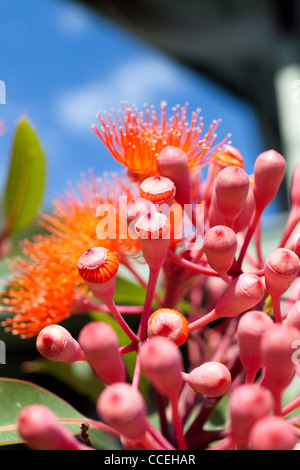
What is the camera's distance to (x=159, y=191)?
0.58m

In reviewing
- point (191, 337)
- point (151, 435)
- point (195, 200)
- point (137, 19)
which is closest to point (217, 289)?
point (191, 337)

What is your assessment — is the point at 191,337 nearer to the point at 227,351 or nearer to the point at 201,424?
the point at 227,351

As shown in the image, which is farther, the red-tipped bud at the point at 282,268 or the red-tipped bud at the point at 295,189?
the red-tipped bud at the point at 295,189

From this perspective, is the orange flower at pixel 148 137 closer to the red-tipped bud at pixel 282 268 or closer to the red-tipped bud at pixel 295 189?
the red-tipped bud at pixel 295 189

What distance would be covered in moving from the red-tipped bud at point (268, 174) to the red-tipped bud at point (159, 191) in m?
0.11

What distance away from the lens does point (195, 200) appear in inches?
30.2

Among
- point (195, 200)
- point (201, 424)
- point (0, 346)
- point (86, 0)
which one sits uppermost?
point (86, 0)

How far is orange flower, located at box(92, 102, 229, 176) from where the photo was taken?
700mm

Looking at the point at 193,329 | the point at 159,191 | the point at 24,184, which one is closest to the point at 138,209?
the point at 159,191

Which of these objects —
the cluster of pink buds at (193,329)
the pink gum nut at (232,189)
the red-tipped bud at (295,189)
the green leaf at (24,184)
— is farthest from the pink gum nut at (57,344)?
the green leaf at (24,184)

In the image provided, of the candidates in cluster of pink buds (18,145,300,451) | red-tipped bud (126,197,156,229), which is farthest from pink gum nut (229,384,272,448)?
red-tipped bud (126,197,156,229)

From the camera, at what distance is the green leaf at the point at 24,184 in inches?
50.7

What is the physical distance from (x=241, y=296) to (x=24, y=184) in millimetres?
916

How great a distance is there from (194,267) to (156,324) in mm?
141
